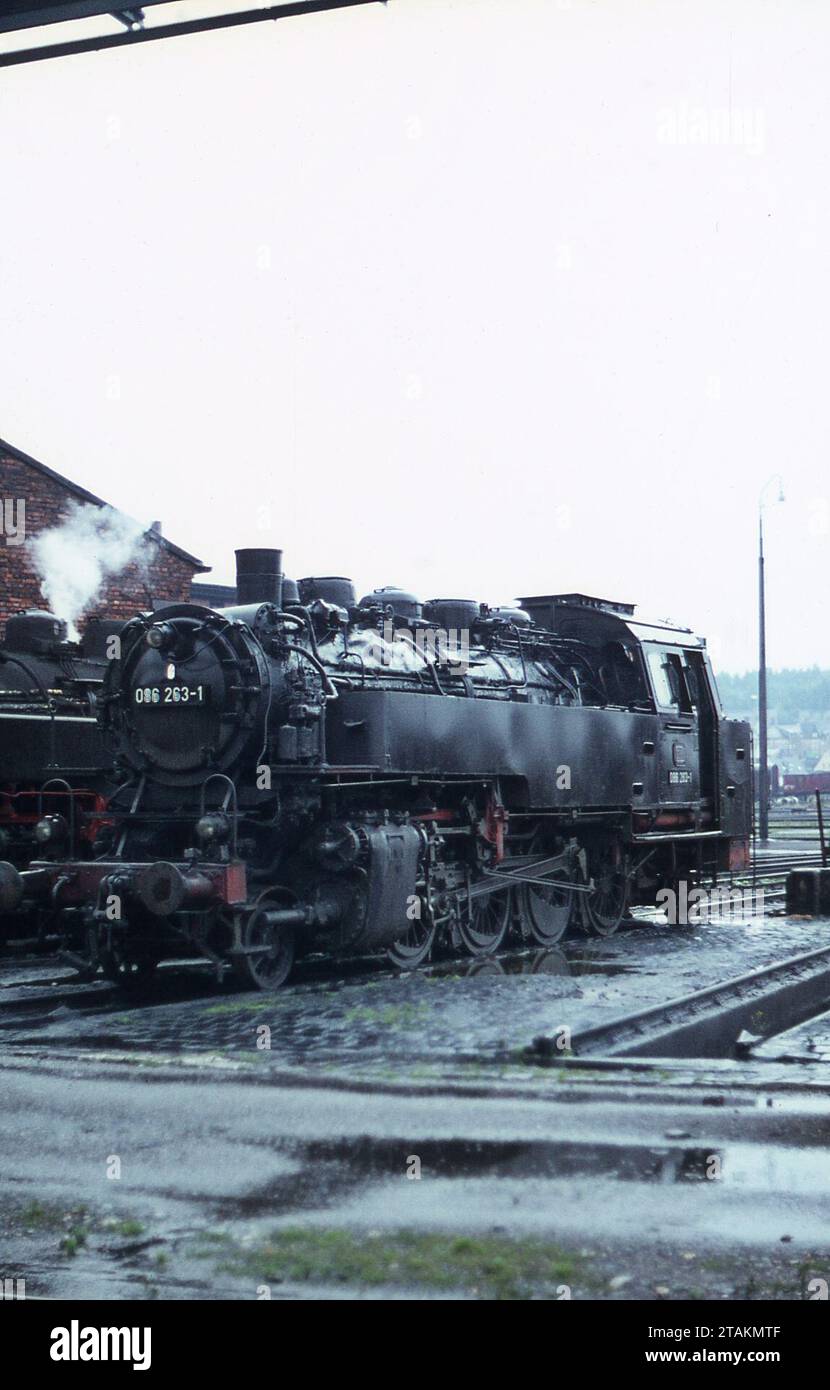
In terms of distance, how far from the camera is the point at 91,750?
46.8 ft

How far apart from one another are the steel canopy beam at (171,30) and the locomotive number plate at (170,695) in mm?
5631

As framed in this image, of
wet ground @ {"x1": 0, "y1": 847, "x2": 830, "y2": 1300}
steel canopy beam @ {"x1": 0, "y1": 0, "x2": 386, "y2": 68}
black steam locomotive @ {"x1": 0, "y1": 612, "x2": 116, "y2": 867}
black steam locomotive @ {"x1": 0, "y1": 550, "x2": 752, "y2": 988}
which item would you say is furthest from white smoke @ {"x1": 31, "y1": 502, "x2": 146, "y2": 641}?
steel canopy beam @ {"x1": 0, "y1": 0, "x2": 386, "y2": 68}

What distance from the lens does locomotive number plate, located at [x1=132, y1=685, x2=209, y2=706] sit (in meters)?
10.9

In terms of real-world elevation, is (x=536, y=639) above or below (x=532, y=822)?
above

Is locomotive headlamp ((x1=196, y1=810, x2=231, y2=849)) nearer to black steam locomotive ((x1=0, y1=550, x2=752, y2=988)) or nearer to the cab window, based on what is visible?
black steam locomotive ((x1=0, y1=550, x2=752, y2=988))

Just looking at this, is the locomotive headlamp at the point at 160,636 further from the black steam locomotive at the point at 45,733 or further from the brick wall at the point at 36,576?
the brick wall at the point at 36,576

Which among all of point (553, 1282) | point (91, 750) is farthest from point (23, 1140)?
point (91, 750)

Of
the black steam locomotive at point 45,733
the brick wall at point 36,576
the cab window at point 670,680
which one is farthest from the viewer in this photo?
the brick wall at point 36,576

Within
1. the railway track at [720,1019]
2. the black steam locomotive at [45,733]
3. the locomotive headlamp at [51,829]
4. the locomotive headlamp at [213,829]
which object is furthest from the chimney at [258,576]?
the railway track at [720,1019]

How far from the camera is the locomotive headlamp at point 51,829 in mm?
11609

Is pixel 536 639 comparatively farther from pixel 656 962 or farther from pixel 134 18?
pixel 134 18

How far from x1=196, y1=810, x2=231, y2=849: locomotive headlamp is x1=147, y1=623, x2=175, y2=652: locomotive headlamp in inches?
54.1

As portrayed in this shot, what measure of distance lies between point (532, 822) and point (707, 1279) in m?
9.78

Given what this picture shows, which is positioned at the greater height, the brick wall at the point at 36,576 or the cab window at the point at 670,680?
the brick wall at the point at 36,576
